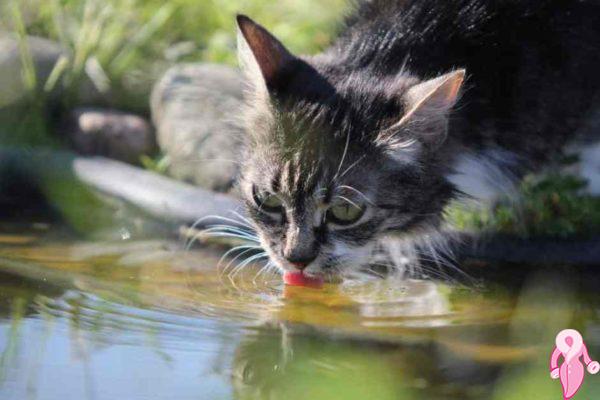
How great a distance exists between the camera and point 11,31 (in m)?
6.48

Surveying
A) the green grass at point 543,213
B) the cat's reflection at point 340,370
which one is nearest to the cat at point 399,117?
the green grass at point 543,213

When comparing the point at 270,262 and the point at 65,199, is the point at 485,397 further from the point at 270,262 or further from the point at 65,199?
the point at 65,199

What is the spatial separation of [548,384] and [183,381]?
1098 millimetres

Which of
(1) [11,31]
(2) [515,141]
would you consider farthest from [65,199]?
(2) [515,141]

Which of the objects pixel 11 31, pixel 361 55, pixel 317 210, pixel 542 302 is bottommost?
pixel 542 302

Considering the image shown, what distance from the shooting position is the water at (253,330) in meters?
3.24

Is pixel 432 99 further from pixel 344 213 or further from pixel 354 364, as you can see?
pixel 354 364

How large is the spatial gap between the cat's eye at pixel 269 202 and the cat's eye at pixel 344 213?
21 cm

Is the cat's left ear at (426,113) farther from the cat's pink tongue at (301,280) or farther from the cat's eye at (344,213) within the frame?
the cat's pink tongue at (301,280)

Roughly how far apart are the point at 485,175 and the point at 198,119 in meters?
1.89

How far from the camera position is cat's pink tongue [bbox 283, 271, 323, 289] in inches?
165

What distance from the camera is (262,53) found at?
406 centimetres

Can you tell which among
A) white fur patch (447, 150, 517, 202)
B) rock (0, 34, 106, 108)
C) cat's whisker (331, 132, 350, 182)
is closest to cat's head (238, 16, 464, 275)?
cat's whisker (331, 132, 350, 182)

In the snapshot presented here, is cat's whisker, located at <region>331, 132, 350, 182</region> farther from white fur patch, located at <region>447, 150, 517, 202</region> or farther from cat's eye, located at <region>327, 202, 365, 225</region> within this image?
white fur patch, located at <region>447, 150, 517, 202</region>
